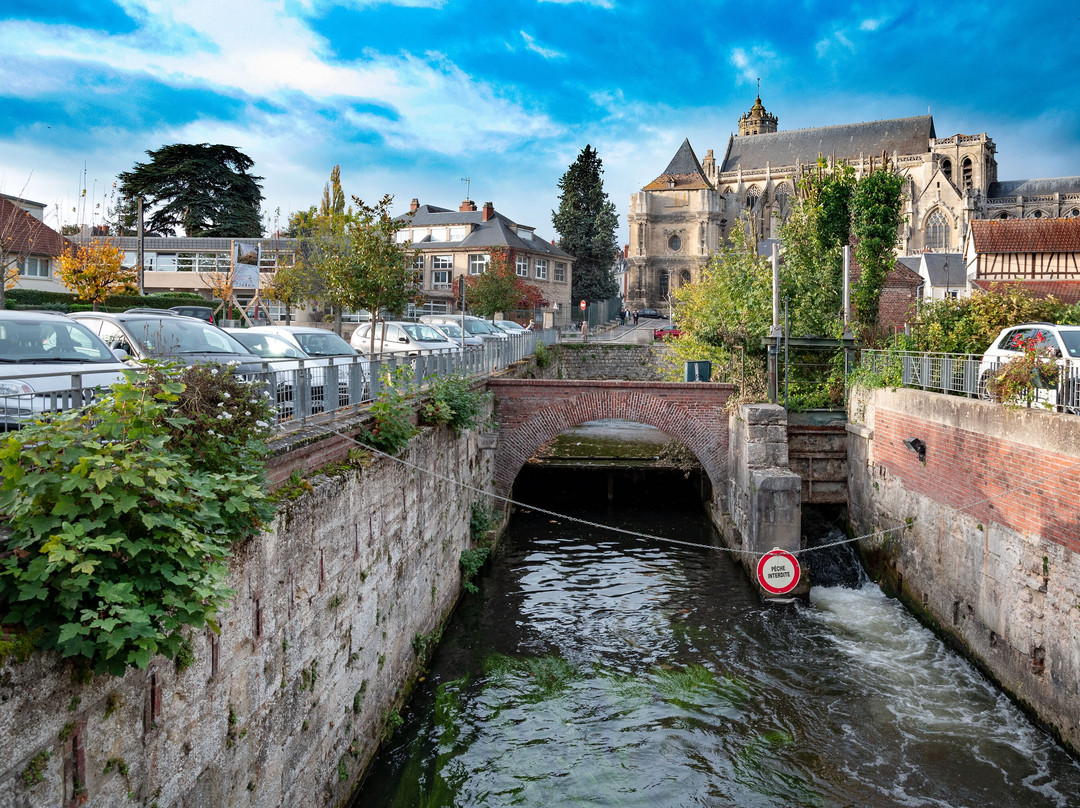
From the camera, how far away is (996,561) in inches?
445

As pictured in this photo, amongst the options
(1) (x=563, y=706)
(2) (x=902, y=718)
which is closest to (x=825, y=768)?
(2) (x=902, y=718)

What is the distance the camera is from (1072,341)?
12.6m

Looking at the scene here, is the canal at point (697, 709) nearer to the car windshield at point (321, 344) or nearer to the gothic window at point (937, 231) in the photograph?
the car windshield at point (321, 344)

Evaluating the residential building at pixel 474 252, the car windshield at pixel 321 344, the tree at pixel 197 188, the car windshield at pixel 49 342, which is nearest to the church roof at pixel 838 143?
the residential building at pixel 474 252

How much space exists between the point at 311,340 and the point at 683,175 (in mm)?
78974

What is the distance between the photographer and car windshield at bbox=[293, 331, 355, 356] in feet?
48.5

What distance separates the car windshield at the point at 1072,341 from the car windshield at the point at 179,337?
11816mm

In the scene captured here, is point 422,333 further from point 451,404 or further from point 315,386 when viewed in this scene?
point 315,386

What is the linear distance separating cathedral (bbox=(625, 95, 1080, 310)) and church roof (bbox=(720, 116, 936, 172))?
0.34 ft

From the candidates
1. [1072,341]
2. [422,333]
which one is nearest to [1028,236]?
[422,333]

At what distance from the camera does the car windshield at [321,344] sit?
14.8 m

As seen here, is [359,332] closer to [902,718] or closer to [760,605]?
[760,605]

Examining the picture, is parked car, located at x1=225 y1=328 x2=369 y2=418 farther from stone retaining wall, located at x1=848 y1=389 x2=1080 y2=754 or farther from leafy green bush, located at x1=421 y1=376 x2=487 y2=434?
stone retaining wall, located at x1=848 y1=389 x2=1080 y2=754

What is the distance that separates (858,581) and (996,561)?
5.60 metres
